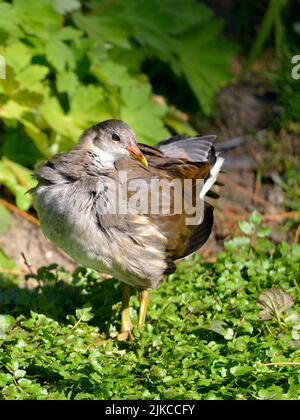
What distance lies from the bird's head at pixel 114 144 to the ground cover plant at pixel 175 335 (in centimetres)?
75

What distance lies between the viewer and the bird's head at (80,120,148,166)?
4945 millimetres

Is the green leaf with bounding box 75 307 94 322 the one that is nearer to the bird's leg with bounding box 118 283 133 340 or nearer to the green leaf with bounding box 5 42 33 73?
the bird's leg with bounding box 118 283 133 340

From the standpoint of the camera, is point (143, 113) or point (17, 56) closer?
point (17, 56)

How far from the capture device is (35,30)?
6188 millimetres

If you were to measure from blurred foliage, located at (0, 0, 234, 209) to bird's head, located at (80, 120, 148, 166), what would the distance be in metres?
1.37

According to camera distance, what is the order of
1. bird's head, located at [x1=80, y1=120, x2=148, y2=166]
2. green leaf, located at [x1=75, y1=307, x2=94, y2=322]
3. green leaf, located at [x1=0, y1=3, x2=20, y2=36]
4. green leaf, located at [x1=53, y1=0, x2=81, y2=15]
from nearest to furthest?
green leaf, located at [x1=75, y1=307, x2=94, y2=322] → bird's head, located at [x1=80, y1=120, x2=148, y2=166] → green leaf, located at [x1=0, y1=3, x2=20, y2=36] → green leaf, located at [x1=53, y1=0, x2=81, y2=15]

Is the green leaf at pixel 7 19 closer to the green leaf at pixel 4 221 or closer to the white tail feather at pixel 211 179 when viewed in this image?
the green leaf at pixel 4 221

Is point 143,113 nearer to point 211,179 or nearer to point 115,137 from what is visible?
point 211,179

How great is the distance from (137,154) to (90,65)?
5.98 ft

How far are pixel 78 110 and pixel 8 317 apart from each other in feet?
7.90

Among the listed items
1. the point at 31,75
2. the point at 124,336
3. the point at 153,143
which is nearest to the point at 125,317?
the point at 124,336

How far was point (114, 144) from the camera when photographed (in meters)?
4.96

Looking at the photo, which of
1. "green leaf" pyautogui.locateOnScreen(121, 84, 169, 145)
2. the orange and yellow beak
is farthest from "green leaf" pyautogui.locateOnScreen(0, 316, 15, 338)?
"green leaf" pyautogui.locateOnScreen(121, 84, 169, 145)

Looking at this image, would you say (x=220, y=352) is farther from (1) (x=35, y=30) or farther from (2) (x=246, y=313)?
(1) (x=35, y=30)
